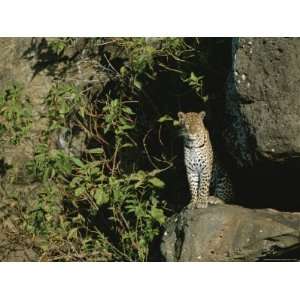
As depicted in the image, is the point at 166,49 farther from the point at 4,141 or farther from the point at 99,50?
the point at 4,141

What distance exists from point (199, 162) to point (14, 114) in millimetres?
2159

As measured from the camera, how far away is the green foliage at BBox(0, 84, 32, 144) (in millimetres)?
8469

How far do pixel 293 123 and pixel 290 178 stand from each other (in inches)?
27.9

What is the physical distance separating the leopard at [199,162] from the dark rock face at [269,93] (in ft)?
1.99

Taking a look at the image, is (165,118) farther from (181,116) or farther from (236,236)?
(236,236)

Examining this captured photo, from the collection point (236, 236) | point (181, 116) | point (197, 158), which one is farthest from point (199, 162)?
point (236, 236)

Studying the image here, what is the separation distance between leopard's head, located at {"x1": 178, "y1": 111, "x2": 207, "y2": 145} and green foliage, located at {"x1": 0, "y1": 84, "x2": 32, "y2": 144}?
1818mm

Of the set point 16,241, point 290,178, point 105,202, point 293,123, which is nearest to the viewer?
point 293,123

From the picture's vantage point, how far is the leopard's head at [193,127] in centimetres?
769

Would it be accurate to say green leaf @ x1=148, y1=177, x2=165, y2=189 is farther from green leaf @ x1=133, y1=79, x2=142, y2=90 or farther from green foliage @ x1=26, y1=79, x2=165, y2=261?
green leaf @ x1=133, y1=79, x2=142, y2=90

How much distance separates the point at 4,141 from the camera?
29.4ft

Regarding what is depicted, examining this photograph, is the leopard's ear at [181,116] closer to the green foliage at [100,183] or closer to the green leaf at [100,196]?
the green foliage at [100,183]

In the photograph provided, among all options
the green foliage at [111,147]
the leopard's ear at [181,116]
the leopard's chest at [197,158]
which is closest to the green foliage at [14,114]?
the green foliage at [111,147]

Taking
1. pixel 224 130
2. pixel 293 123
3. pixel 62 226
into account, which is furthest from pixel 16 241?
pixel 293 123
